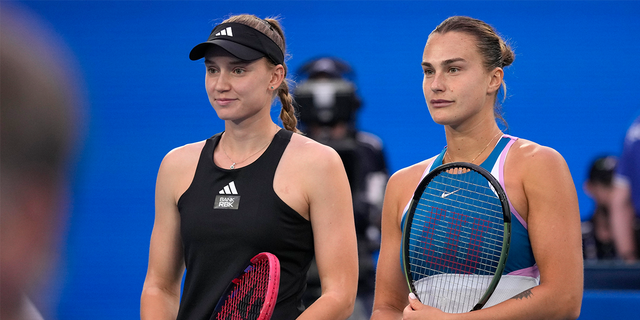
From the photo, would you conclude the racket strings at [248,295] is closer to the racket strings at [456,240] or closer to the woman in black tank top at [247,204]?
the woman in black tank top at [247,204]

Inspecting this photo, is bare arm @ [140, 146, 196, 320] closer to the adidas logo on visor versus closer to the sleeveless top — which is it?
the adidas logo on visor

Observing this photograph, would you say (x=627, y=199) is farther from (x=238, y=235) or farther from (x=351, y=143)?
(x=238, y=235)

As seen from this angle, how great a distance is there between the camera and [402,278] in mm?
1939

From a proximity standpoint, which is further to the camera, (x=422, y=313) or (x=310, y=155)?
(x=310, y=155)

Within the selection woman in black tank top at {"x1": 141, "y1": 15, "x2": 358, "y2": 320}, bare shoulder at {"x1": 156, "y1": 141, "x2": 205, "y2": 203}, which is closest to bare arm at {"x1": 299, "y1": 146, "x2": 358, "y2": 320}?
woman in black tank top at {"x1": 141, "y1": 15, "x2": 358, "y2": 320}

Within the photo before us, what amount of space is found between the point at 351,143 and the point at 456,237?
8.74 ft

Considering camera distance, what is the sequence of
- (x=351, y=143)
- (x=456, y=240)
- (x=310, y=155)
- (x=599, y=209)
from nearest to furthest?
(x=456, y=240) < (x=310, y=155) < (x=351, y=143) < (x=599, y=209)

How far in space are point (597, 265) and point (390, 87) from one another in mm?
2363

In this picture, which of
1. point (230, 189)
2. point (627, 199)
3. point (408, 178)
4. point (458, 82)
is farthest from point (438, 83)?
point (627, 199)

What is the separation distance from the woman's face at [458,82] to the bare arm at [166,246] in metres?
0.82

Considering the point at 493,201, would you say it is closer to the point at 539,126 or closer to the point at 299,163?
the point at 299,163

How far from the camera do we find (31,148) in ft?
1.63

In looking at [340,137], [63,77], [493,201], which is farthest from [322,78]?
[63,77]

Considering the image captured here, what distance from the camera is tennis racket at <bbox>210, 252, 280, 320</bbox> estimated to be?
5.70ft
